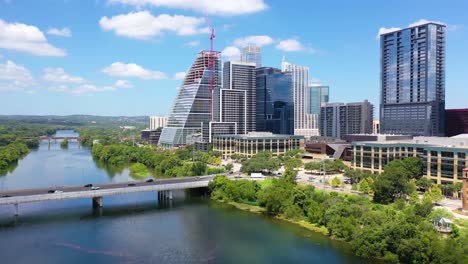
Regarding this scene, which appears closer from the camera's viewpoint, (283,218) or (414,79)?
(283,218)

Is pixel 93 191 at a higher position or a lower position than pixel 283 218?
higher

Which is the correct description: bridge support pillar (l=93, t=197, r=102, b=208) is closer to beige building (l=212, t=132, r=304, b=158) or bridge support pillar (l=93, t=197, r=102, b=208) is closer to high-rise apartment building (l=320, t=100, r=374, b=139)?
beige building (l=212, t=132, r=304, b=158)

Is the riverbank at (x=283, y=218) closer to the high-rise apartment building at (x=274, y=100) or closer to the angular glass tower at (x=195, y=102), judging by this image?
the angular glass tower at (x=195, y=102)

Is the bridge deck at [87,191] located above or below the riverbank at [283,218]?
above

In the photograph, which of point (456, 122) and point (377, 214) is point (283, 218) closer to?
point (377, 214)

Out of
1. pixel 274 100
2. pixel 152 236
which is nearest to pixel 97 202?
pixel 152 236

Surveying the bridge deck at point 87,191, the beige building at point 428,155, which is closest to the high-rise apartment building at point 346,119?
the beige building at point 428,155

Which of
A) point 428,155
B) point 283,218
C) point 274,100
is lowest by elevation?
point 283,218
